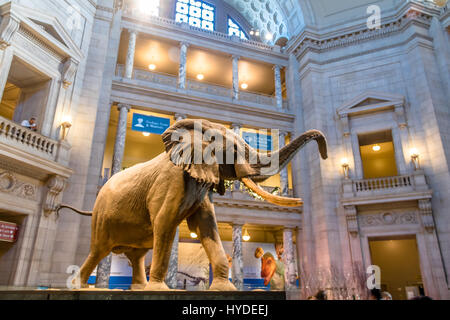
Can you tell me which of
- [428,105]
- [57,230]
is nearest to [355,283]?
[428,105]

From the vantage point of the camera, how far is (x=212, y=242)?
3027 millimetres

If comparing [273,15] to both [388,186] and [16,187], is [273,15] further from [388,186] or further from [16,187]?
[16,187]

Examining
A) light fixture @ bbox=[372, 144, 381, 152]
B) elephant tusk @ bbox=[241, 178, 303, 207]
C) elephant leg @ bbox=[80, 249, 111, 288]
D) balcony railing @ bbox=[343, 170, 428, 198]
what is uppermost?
light fixture @ bbox=[372, 144, 381, 152]

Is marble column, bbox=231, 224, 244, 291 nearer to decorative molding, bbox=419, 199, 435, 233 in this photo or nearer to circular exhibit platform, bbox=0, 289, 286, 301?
decorative molding, bbox=419, 199, 435, 233

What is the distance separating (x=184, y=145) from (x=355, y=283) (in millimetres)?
12476

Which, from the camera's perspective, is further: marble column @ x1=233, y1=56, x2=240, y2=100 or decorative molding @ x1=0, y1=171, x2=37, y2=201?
marble column @ x1=233, y1=56, x2=240, y2=100

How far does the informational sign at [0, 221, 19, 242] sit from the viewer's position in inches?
365

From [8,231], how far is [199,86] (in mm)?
10992

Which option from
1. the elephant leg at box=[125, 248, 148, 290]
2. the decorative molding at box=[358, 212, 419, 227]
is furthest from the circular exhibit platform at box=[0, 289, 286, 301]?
the decorative molding at box=[358, 212, 419, 227]

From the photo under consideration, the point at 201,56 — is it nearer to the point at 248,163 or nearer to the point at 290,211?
the point at 290,211

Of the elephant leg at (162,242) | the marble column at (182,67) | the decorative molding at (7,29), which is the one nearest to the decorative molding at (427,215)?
the marble column at (182,67)

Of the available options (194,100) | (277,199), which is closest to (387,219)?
(194,100)

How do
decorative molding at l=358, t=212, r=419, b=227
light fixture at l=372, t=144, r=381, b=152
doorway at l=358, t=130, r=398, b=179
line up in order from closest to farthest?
1. decorative molding at l=358, t=212, r=419, b=227
2. doorway at l=358, t=130, r=398, b=179
3. light fixture at l=372, t=144, r=381, b=152

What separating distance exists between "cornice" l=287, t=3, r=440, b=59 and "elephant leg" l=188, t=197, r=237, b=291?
16.4 m
